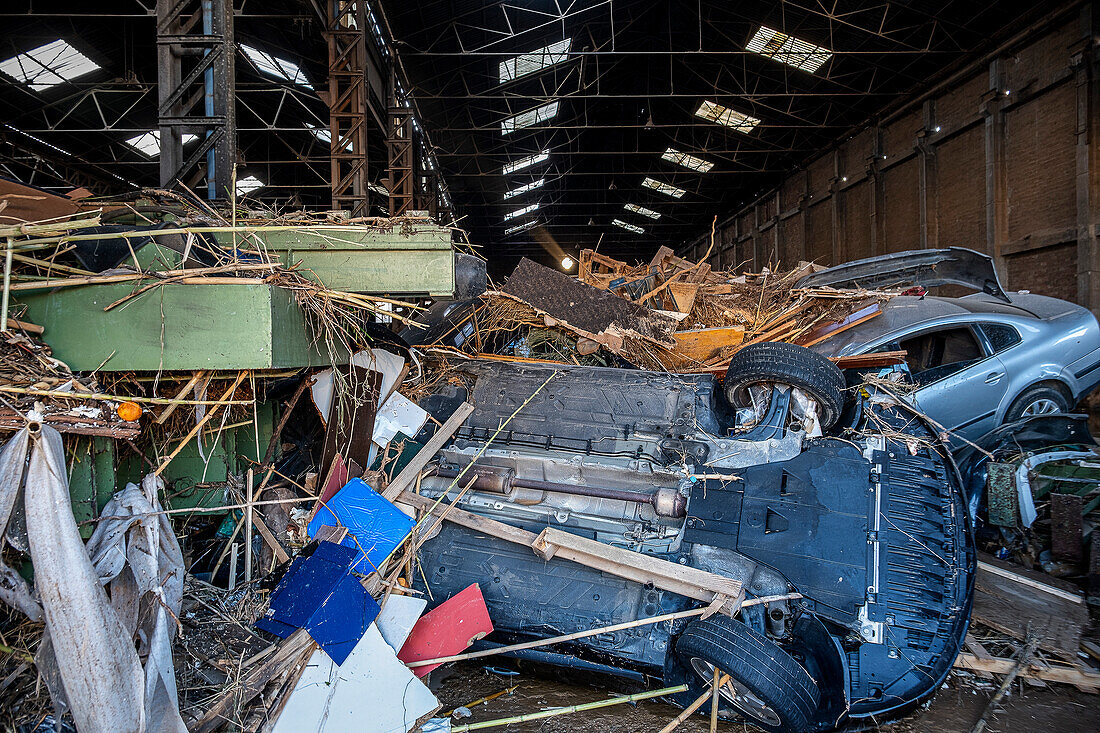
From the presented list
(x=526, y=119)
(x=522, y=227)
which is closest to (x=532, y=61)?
(x=526, y=119)

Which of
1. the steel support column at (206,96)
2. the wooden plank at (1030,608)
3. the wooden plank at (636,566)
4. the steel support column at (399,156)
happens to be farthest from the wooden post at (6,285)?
the steel support column at (399,156)

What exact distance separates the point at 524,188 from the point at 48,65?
14.1m

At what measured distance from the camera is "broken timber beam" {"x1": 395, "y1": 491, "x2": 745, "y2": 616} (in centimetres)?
306

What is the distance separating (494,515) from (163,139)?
13.4 feet

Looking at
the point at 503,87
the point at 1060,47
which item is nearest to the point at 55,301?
the point at 503,87

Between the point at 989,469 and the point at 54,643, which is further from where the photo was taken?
the point at 989,469

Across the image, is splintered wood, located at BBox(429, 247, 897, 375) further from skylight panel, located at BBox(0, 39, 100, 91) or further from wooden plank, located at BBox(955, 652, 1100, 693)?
skylight panel, located at BBox(0, 39, 100, 91)

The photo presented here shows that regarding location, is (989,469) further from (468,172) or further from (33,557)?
(468,172)

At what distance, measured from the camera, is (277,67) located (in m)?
11.7

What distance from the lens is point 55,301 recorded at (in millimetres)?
2760

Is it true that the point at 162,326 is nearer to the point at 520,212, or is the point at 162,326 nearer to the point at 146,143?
the point at 146,143

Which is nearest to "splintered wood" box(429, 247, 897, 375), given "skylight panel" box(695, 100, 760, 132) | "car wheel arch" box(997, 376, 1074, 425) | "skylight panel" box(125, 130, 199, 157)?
"car wheel arch" box(997, 376, 1074, 425)

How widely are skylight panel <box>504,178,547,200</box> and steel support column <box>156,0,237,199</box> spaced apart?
17.1 meters

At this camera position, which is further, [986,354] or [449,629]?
[986,354]
